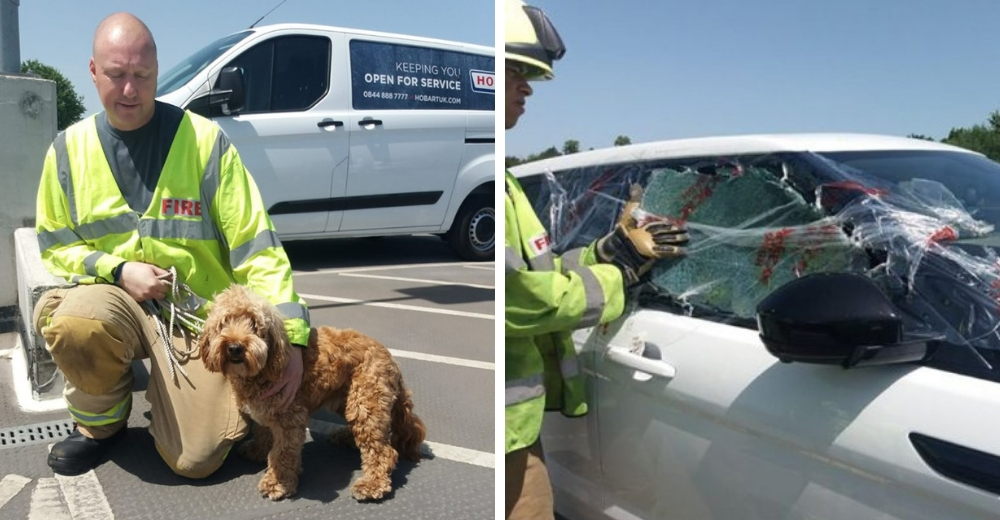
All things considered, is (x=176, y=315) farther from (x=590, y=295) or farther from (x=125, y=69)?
(x=590, y=295)

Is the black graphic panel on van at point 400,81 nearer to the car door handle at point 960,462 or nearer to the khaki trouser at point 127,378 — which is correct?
the khaki trouser at point 127,378

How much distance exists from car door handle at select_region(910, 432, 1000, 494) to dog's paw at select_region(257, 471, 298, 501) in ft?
5.71

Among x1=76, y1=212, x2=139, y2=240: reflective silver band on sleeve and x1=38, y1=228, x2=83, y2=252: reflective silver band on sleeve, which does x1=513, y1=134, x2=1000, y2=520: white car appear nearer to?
x1=76, y1=212, x2=139, y2=240: reflective silver band on sleeve

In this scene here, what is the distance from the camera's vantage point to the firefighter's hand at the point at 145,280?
2.35m

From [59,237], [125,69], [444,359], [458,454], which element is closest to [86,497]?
[59,237]

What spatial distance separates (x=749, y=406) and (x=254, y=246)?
158 cm

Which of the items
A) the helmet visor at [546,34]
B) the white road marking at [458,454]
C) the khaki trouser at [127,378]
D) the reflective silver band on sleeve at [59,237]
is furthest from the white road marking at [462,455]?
the helmet visor at [546,34]

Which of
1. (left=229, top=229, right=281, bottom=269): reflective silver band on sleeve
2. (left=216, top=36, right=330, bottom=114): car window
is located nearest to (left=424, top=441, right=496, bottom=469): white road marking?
(left=229, top=229, right=281, bottom=269): reflective silver band on sleeve

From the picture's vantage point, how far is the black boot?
7.79 feet

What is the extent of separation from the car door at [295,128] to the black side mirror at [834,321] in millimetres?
2753

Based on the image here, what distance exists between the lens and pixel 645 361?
1346 millimetres

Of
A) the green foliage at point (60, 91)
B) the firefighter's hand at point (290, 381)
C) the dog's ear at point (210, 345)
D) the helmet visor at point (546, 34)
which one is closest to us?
the helmet visor at point (546, 34)

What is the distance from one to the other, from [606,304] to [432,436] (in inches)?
66.5

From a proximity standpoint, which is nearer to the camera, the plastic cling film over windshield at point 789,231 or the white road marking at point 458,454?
the plastic cling film over windshield at point 789,231
